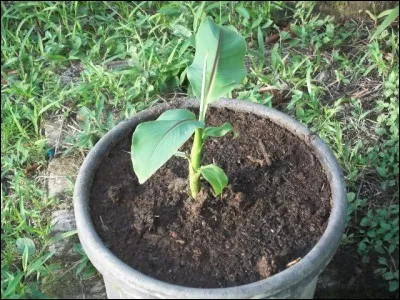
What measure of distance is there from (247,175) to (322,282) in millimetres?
550

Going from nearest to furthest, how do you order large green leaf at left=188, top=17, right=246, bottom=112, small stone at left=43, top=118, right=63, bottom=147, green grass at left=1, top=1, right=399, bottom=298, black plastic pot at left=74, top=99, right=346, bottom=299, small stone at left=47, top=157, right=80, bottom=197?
1. black plastic pot at left=74, top=99, right=346, bottom=299
2. large green leaf at left=188, top=17, right=246, bottom=112
3. green grass at left=1, top=1, right=399, bottom=298
4. small stone at left=47, top=157, right=80, bottom=197
5. small stone at left=43, top=118, right=63, bottom=147

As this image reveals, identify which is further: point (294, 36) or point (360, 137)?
point (294, 36)

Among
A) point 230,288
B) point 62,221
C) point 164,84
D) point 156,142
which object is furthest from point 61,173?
point 230,288

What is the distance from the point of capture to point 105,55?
10.8 ft

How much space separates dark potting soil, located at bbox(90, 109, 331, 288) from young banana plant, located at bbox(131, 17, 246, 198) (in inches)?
4.4

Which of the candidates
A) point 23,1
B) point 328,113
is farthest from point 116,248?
point 23,1

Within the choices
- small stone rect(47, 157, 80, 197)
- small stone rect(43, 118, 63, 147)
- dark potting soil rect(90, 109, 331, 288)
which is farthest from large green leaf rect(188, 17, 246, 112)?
small stone rect(43, 118, 63, 147)

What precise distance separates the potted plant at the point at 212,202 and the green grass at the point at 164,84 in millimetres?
458

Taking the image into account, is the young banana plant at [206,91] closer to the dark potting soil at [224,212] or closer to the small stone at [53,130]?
the dark potting soil at [224,212]

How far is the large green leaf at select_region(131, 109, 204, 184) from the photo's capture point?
6.27 ft

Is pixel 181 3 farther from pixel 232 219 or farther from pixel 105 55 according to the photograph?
pixel 232 219

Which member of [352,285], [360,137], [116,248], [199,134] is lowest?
[352,285]

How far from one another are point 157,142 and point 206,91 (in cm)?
26

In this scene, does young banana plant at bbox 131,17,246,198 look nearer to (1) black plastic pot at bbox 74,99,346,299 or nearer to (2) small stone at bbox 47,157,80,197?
(1) black plastic pot at bbox 74,99,346,299
